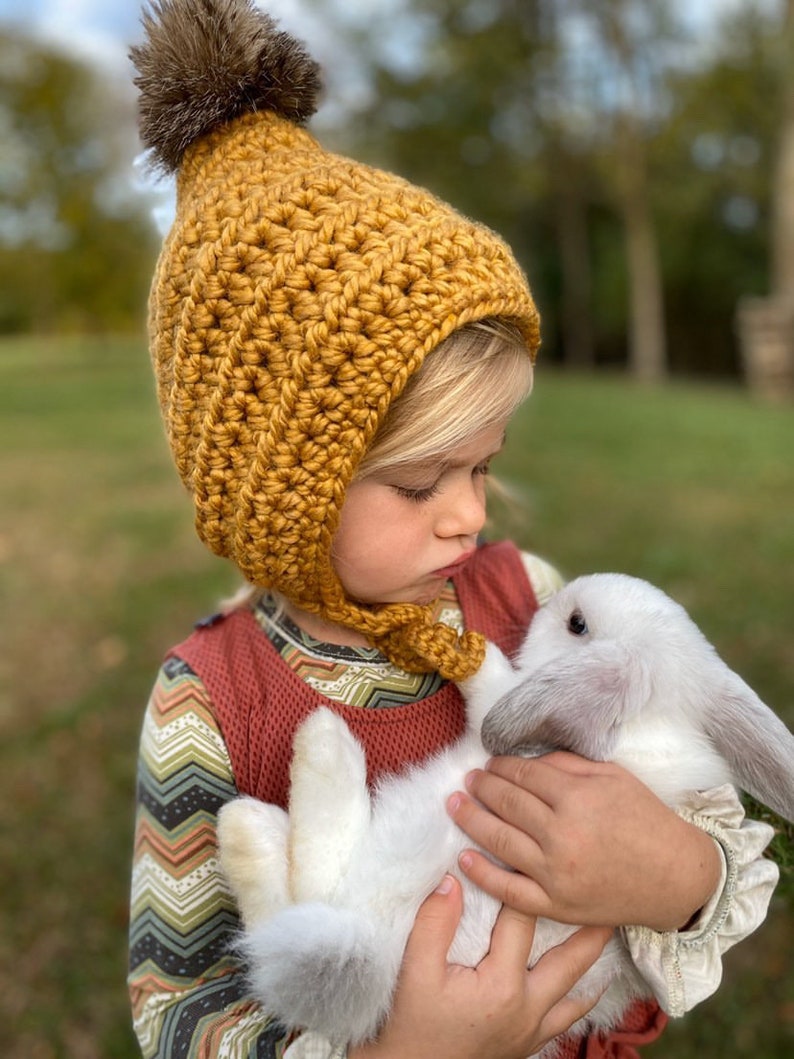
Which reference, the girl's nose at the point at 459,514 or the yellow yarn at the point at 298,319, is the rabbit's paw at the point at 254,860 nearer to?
the yellow yarn at the point at 298,319

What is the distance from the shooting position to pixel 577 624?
159cm

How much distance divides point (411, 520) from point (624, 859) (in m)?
0.63

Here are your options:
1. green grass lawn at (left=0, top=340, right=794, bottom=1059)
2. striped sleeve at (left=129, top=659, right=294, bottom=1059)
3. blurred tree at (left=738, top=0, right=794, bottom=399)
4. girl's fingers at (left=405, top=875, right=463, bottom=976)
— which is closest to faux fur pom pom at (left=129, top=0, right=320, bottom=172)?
striped sleeve at (left=129, top=659, right=294, bottom=1059)

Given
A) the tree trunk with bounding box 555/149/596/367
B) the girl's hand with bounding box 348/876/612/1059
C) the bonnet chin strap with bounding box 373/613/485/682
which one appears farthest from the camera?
the tree trunk with bounding box 555/149/596/367

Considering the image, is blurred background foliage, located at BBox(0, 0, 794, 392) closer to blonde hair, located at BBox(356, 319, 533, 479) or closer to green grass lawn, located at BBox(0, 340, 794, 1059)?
green grass lawn, located at BBox(0, 340, 794, 1059)

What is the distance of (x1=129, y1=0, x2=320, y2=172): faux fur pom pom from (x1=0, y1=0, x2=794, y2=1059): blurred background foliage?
5.2 inches

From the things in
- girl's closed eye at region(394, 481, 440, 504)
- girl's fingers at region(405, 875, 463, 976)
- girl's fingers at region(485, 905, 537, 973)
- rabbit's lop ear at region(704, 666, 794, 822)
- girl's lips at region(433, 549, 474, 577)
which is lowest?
girl's fingers at region(485, 905, 537, 973)

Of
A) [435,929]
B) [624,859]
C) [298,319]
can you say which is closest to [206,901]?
[435,929]

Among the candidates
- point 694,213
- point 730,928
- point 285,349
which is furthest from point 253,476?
point 694,213

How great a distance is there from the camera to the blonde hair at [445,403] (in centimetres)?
146

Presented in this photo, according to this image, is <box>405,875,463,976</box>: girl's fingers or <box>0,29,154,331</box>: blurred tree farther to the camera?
<box>0,29,154,331</box>: blurred tree

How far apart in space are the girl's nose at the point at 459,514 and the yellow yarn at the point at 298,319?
195 millimetres

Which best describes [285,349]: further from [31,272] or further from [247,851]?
[31,272]

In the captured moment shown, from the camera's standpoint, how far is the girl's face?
1.51m
